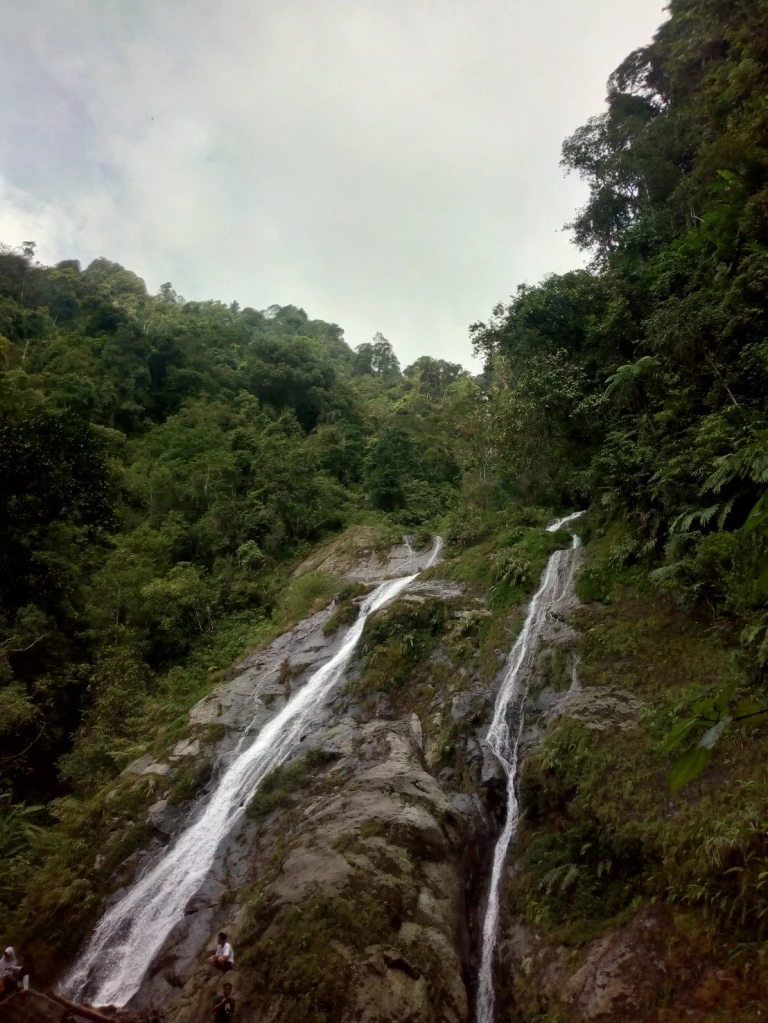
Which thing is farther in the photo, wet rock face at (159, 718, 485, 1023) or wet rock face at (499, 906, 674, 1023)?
wet rock face at (159, 718, 485, 1023)

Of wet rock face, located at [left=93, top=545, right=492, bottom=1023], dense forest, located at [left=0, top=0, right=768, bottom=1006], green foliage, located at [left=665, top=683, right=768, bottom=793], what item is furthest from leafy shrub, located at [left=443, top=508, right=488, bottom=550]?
green foliage, located at [left=665, top=683, right=768, bottom=793]

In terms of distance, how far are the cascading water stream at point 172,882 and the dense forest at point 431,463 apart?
979 millimetres

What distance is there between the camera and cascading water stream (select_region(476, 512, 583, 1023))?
312 inches

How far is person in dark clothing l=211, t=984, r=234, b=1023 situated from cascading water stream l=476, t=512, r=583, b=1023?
121 inches

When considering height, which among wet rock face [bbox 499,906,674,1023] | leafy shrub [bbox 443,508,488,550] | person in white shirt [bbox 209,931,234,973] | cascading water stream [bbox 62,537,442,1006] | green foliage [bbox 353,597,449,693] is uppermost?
leafy shrub [bbox 443,508,488,550]

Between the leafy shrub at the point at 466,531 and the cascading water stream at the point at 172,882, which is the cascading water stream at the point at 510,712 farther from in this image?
the cascading water stream at the point at 172,882

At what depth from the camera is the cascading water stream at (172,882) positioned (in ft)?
30.7

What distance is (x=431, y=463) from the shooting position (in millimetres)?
32312

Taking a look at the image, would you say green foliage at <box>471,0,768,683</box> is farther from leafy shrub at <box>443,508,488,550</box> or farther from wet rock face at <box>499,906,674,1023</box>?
wet rock face at <box>499,906,674,1023</box>

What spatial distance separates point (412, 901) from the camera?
8.10 m

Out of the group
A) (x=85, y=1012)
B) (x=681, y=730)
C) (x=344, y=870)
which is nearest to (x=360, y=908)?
(x=344, y=870)

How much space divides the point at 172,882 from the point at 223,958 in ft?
11.3

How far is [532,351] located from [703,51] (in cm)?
1087

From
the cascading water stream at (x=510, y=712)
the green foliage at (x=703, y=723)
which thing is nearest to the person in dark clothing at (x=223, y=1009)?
the cascading water stream at (x=510, y=712)
